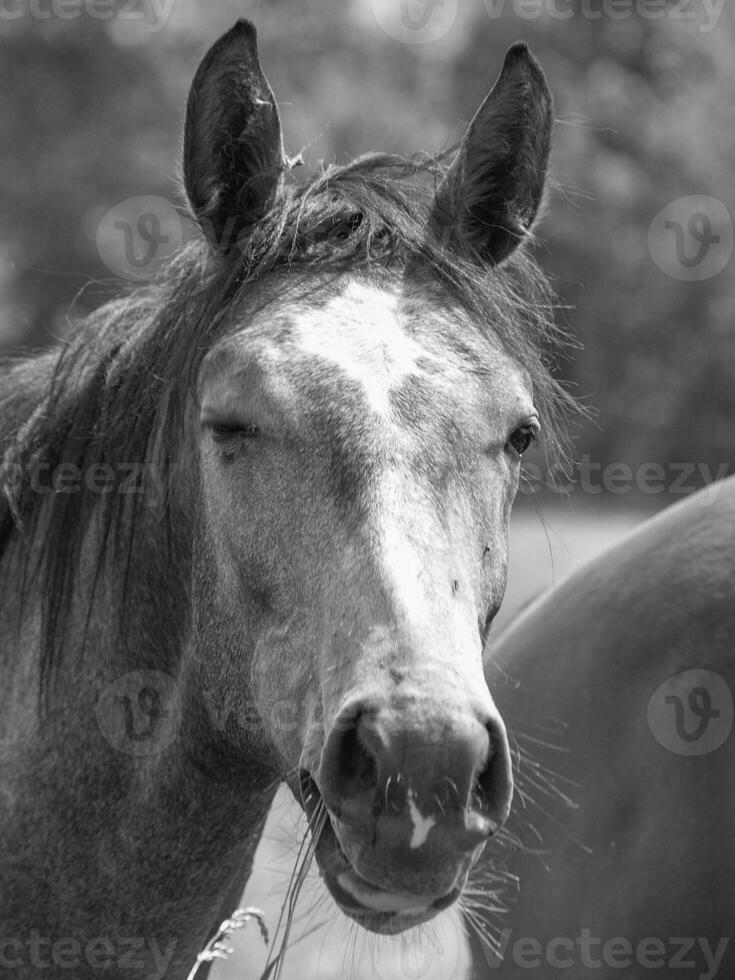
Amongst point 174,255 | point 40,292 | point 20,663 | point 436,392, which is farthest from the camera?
point 40,292

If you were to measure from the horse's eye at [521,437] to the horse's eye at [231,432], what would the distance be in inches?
25.2

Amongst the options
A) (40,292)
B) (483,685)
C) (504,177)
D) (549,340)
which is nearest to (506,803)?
(483,685)

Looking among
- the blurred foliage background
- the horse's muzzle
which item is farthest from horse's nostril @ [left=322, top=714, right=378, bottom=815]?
the blurred foliage background

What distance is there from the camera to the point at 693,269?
1421 inches

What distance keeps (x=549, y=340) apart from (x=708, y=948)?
73.1 inches

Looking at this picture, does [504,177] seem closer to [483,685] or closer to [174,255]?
[174,255]

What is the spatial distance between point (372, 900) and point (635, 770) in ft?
5.45

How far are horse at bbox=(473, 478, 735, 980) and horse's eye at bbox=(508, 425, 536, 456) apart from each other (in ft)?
3.72

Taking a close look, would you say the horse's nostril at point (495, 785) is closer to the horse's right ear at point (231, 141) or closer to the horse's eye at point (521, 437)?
the horse's eye at point (521, 437)

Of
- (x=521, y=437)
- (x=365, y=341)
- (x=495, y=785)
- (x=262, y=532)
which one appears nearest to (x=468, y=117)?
(x=521, y=437)

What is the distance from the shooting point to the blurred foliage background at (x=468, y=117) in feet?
109

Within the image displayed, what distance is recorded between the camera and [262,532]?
108 inches

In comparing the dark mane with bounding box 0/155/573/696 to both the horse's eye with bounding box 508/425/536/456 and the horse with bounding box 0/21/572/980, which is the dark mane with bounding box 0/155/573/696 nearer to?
the horse with bounding box 0/21/572/980

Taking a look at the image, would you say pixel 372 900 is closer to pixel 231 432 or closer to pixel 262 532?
pixel 262 532
